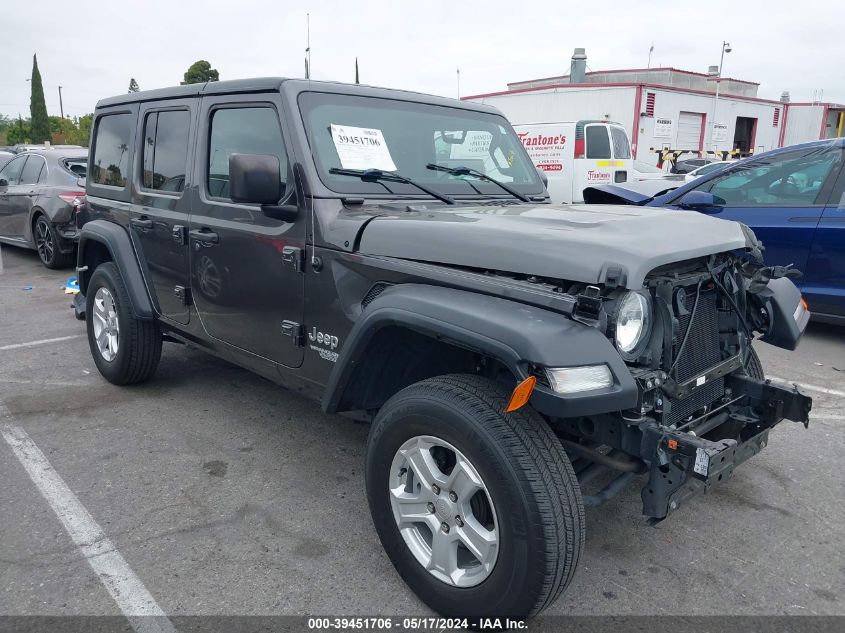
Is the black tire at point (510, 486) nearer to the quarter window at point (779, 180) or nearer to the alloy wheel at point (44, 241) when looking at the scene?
the quarter window at point (779, 180)

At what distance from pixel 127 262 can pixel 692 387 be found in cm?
353

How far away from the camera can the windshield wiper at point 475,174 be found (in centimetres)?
355

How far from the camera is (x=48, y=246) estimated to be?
9.47m

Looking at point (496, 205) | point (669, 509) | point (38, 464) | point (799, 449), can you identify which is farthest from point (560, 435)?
point (38, 464)

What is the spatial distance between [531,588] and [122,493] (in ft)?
7.29

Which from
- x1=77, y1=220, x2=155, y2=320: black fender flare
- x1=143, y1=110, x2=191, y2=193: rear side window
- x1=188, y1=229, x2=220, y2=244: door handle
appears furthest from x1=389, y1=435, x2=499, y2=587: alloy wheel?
x1=77, y1=220, x2=155, y2=320: black fender flare

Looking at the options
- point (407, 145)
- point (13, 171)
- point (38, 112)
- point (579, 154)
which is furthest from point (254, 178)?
point (38, 112)

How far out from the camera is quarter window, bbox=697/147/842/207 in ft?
19.4

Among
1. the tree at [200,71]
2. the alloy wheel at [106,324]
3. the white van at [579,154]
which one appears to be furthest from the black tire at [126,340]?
the tree at [200,71]

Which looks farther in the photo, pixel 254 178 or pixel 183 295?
pixel 183 295

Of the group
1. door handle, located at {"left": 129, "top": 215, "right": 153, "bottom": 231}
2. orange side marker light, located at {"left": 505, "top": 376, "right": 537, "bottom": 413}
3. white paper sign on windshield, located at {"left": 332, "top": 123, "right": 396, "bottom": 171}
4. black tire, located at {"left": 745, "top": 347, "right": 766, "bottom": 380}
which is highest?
white paper sign on windshield, located at {"left": 332, "top": 123, "right": 396, "bottom": 171}

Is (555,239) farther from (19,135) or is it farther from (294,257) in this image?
→ (19,135)

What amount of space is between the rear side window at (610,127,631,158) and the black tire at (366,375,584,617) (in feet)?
43.5

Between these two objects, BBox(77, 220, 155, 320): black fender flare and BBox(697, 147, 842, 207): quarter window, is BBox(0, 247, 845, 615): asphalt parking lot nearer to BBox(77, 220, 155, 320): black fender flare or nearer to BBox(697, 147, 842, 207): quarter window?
BBox(77, 220, 155, 320): black fender flare
